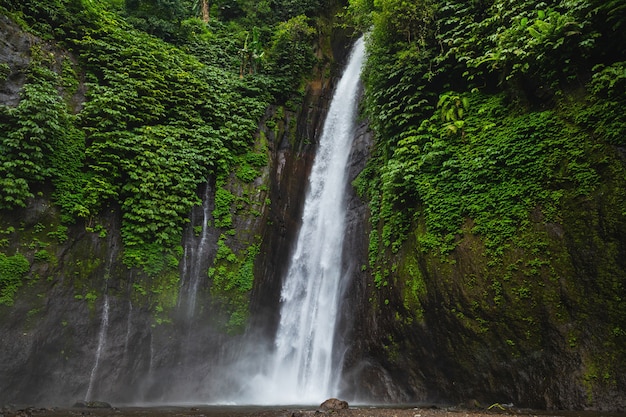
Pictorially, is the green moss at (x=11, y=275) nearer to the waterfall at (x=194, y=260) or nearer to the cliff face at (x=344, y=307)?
the cliff face at (x=344, y=307)

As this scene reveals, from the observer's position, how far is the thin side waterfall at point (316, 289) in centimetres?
1216

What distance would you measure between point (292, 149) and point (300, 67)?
4880 mm

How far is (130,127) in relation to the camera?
12.8 meters

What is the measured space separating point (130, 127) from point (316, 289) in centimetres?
907

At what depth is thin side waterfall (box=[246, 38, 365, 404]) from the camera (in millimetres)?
12156

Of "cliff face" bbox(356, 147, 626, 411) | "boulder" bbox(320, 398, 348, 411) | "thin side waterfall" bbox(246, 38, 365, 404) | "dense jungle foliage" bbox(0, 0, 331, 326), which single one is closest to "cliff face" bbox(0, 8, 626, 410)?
"cliff face" bbox(356, 147, 626, 411)

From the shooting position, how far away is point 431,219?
9.73m

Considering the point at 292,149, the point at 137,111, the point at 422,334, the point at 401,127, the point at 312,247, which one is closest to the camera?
the point at 422,334

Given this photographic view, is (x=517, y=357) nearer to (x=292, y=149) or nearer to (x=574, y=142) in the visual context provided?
(x=574, y=142)

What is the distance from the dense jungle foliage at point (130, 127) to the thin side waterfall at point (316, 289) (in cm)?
226

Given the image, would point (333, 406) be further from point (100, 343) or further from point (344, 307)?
point (100, 343)

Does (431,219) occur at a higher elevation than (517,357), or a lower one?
higher

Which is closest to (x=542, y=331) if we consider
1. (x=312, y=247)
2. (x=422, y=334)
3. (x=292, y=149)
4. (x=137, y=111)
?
(x=422, y=334)

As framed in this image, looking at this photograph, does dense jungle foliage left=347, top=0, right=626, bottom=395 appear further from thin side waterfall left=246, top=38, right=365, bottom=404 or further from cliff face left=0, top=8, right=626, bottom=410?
thin side waterfall left=246, top=38, right=365, bottom=404
